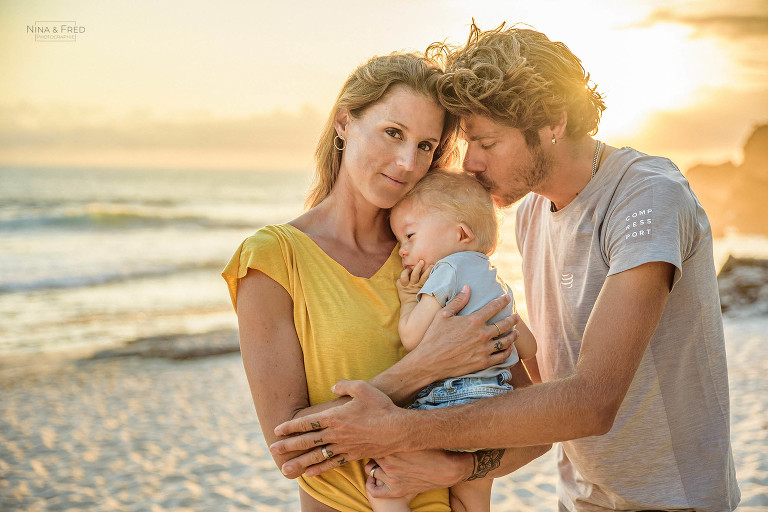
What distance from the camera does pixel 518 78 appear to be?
283 centimetres

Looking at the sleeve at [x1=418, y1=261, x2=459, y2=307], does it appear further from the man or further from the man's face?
the man's face

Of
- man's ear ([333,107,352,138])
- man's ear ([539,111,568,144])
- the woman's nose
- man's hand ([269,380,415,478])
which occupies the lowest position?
man's hand ([269,380,415,478])

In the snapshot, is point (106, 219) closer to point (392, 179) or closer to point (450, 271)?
point (392, 179)

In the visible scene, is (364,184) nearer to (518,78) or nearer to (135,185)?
(518,78)

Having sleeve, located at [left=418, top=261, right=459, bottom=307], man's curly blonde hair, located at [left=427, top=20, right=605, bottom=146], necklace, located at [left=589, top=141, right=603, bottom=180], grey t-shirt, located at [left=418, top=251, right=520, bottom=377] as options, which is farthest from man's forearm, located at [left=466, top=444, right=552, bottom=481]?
man's curly blonde hair, located at [left=427, top=20, right=605, bottom=146]

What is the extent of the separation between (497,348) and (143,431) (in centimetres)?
670

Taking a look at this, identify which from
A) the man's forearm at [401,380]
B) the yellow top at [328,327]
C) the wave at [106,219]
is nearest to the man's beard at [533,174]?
the yellow top at [328,327]

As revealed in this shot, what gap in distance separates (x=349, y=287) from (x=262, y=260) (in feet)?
1.24

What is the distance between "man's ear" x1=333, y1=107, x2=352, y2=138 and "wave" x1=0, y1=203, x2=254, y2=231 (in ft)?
76.5

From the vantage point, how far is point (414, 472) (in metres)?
2.38

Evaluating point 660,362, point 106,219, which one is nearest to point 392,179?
point 660,362

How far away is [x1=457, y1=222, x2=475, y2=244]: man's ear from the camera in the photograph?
9.10 feet

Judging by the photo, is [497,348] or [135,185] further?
[135,185]

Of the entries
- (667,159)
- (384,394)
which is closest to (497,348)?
(384,394)
